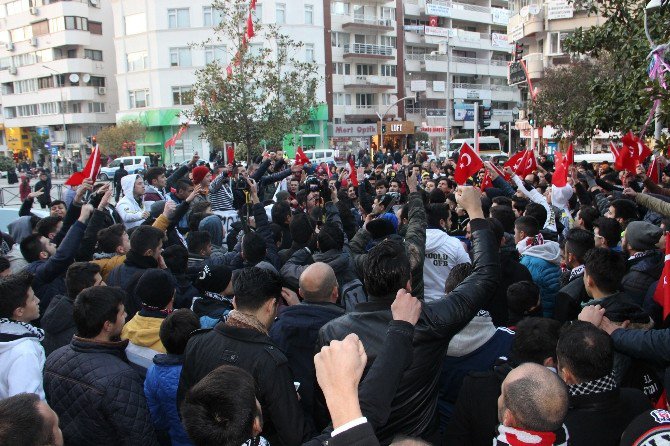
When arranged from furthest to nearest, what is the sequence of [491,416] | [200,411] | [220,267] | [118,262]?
[118,262] → [220,267] → [491,416] → [200,411]

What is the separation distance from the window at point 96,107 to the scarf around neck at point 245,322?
189 ft

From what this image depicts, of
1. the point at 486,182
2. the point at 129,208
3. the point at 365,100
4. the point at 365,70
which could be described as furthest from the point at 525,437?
the point at 365,70

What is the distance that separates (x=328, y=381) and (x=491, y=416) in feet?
4.12

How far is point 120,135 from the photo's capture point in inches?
1740

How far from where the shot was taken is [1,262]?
473 cm

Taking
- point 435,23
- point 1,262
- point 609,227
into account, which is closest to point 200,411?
point 1,262

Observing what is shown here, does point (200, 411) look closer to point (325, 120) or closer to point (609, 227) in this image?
point (609, 227)

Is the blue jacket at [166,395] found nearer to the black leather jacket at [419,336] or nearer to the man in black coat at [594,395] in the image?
the black leather jacket at [419,336]

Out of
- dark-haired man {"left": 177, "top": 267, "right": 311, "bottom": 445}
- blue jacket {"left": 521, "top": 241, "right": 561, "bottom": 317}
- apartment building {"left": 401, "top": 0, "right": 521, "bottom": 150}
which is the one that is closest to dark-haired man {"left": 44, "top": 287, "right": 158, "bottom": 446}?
dark-haired man {"left": 177, "top": 267, "right": 311, "bottom": 445}

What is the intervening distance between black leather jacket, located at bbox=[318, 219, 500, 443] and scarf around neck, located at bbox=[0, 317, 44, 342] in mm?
1801

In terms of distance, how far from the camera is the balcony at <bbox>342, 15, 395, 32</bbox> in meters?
50.6

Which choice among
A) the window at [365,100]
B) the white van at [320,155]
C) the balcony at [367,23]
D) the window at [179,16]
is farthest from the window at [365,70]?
the white van at [320,155]

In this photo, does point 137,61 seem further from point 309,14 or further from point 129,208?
point 129,208

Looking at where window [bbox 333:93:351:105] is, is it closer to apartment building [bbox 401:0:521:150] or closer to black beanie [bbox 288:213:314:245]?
apartment building [bbox 401:0:521:150]
